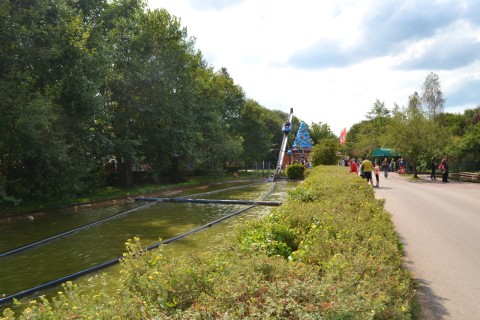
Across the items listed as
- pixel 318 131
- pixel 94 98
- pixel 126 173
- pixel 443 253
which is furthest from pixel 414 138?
pixel 318 131

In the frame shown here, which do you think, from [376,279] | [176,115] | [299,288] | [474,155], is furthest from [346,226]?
[474,155]

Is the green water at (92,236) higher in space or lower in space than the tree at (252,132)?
lower

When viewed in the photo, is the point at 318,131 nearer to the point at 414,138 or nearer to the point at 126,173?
the point at 414,138

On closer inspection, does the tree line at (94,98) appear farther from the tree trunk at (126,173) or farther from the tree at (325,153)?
the tree at (325,153)

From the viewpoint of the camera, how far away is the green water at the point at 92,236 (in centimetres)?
815

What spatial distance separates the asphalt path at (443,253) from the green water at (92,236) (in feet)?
11.7

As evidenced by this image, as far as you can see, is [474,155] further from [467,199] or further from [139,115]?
[139,115]

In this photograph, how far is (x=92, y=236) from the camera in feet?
37.8

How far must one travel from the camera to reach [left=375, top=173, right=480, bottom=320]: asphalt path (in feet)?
16.4

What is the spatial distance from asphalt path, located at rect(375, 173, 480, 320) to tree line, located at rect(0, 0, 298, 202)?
13546 millimetres

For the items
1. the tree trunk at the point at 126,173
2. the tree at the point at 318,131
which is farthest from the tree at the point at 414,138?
the tree at the point at 318,131

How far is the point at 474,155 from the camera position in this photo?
2922 cm

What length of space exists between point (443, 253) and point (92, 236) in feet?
32.6

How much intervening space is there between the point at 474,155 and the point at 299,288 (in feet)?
106
